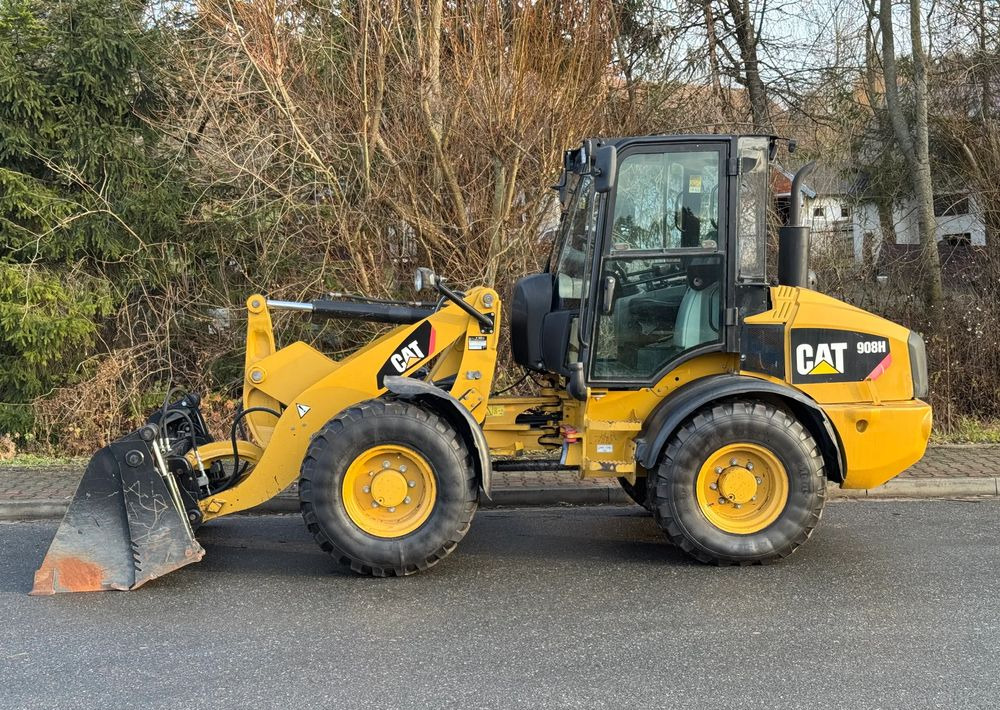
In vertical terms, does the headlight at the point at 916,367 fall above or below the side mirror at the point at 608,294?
below

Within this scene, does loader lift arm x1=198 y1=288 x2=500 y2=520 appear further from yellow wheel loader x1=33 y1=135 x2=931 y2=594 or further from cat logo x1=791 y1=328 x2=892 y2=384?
cat logo x1=791 y1=328 x2=892 y2=384

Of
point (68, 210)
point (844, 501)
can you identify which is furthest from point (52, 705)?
point (68, 210)

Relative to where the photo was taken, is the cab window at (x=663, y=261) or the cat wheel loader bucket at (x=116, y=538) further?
the cab window at (x=663, y=261)

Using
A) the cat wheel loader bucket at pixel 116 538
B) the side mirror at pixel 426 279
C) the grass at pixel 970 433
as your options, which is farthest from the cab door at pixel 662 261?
the grass at pixel 970 433

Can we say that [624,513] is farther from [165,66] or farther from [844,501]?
[165,66]

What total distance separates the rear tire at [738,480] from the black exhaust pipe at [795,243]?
A: 3.42 ft

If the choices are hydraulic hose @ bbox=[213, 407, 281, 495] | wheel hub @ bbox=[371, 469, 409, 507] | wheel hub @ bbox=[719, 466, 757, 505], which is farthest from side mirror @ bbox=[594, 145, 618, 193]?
hydraulic hose @ bbox=[213, 407, 281, 495]

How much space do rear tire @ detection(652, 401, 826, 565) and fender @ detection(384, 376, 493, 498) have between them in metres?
1.05

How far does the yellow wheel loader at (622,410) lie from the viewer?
5328mm

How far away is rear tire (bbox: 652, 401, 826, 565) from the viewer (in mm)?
5477

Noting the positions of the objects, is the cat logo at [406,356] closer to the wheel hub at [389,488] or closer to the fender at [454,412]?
the fender at [454,412]

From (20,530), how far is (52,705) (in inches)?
132

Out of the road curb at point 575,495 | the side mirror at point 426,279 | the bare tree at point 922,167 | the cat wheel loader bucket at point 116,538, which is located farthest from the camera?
the bare tree at point 922,167

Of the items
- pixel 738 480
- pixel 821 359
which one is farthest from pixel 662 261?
pixel 738 480
